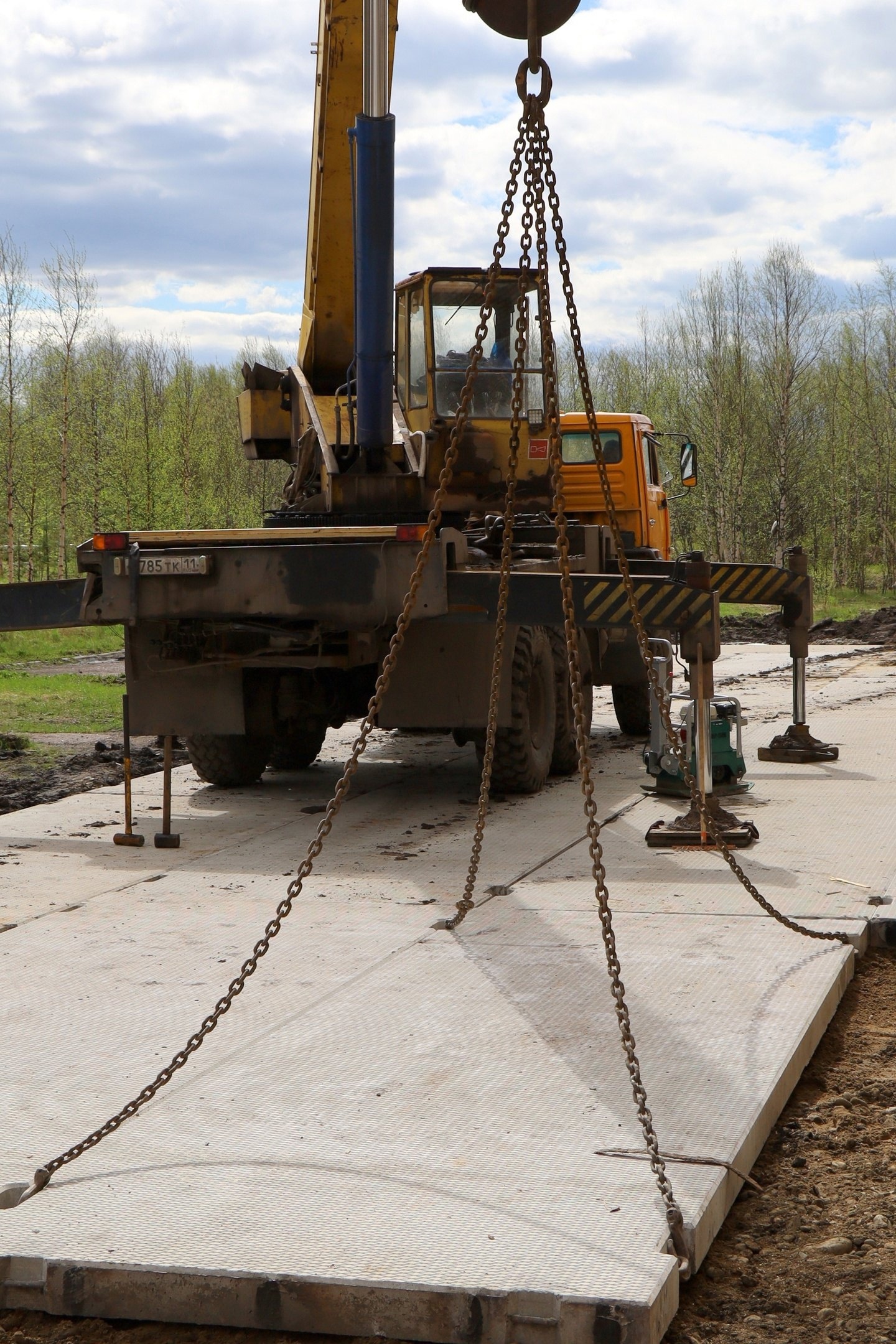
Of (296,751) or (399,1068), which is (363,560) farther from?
(399,1068)

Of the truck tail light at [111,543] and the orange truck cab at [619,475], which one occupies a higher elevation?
the orange truck cab at [619,475]

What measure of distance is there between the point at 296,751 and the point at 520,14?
621 cm

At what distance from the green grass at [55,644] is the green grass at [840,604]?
13375mm

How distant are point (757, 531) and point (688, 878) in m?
41.3

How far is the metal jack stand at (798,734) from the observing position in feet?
31.2

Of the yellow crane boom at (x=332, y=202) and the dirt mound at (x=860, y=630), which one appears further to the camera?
the dirt mound at (x=860, y=630)

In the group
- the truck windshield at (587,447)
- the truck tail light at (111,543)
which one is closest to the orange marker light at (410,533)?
the truck tail light at (111,543)

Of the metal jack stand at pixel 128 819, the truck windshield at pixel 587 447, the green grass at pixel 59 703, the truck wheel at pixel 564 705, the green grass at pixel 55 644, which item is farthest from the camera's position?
the green grass at pixel 55 644

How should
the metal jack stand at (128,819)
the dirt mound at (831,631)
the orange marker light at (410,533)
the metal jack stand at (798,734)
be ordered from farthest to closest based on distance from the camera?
the dirt mound at (831,631) → the metal jack stand at (798,734) → the metal jack stand at (128,819) → the orange marker light at (410,533)

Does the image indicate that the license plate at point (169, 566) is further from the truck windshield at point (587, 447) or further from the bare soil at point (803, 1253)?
the truck windshield at point (587, 447)

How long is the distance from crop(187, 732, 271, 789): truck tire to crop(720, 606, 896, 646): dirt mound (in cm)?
1440

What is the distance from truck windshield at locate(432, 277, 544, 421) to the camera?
9.28 m

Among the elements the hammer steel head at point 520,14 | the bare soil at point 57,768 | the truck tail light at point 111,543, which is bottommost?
the bare soil at point 57,768

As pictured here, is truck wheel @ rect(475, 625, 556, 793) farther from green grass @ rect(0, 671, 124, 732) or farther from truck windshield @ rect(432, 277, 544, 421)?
green grass @ rect(0, 671, 124, 732)
